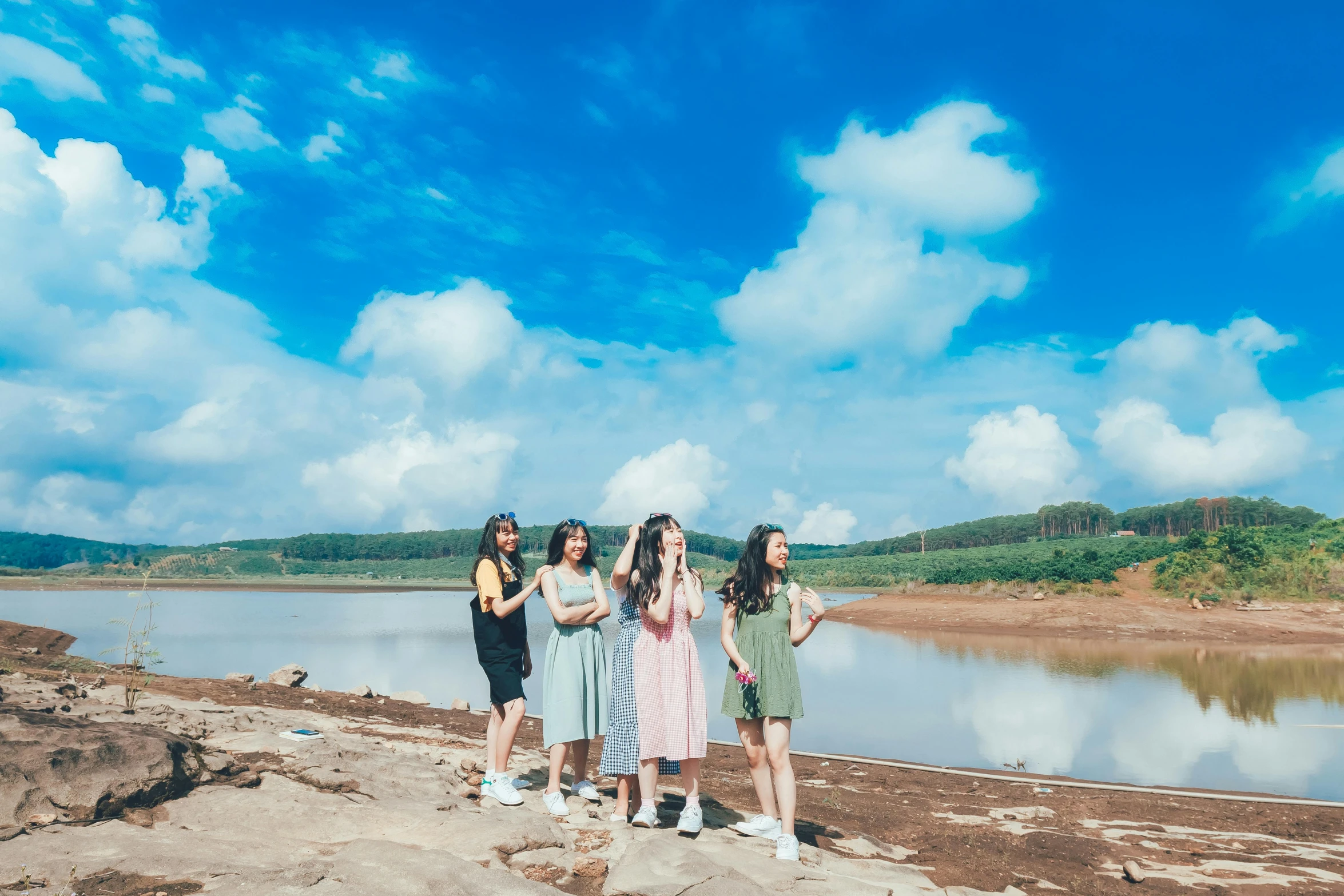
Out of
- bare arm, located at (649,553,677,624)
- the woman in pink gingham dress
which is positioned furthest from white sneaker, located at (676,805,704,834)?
bare arm, located at (649,553,677,624)

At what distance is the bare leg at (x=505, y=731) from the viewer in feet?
17.9

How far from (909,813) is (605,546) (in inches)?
3695

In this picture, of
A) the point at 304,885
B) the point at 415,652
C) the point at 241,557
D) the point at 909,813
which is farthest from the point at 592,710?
the point at 241,557

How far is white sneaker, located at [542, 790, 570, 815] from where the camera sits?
5.17 metres

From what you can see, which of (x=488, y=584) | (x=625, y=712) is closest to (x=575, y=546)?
(x=488, y=584)

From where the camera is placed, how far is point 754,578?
17.0ft

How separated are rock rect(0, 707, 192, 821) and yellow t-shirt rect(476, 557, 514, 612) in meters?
2.13

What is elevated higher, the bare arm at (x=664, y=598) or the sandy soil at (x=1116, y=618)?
the bare arm at (x=664, y=598)

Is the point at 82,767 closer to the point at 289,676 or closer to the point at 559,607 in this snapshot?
the point at 559,607

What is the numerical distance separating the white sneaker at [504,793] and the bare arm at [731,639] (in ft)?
6.08

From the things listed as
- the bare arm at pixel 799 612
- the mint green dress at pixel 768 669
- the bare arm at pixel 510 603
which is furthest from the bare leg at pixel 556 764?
the bare arm at pixel 799 612

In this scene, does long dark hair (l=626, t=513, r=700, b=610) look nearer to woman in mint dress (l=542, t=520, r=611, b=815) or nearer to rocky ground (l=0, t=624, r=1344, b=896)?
woman in mint dress (l=542, t=520, r=611, b=815)

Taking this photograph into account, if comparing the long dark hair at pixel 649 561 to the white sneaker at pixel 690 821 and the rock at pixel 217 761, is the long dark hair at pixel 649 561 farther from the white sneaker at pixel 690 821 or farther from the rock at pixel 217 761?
the rock at pixel 217 761

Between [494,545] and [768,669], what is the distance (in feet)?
7.29
